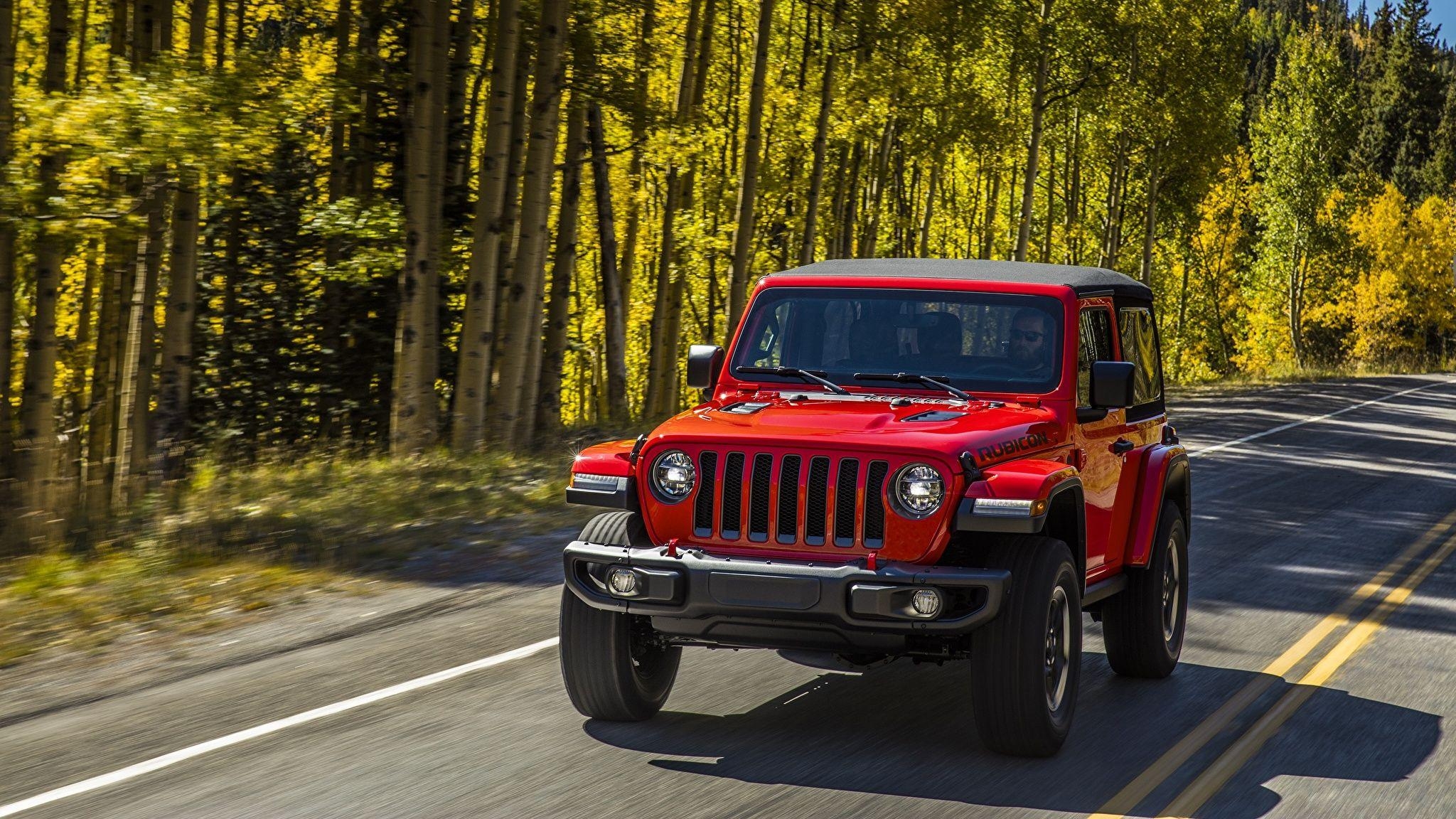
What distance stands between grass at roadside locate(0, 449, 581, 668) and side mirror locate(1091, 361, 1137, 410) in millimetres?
5055

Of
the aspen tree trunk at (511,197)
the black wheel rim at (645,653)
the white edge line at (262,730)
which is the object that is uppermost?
the aspen tree trunk at (511,197)

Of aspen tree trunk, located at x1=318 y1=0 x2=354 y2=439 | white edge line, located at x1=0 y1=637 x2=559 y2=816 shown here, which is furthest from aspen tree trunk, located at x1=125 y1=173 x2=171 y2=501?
white edge line, located at x1=0 y1=637 x2=559 y2=816

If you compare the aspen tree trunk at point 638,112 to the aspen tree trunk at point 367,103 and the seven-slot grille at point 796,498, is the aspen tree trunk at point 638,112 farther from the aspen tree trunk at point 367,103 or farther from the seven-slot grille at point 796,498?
the seven-slot grille at point 796,498

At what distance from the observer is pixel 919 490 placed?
5.67 m

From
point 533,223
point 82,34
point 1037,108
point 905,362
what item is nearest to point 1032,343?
point 905,362

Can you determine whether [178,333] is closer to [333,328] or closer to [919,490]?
[333,328]

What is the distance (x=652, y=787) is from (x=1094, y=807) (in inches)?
65.0

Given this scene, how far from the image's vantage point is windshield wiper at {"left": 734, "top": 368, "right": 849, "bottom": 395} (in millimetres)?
6781

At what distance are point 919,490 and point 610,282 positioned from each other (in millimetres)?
19235

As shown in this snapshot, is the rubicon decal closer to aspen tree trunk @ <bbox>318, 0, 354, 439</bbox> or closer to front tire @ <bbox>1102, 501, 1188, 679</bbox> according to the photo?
front tire @ <bbox>1102, 501, 1188, 679</bbox>

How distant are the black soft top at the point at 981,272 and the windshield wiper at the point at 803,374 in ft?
1.83

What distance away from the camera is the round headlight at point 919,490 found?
223 inches

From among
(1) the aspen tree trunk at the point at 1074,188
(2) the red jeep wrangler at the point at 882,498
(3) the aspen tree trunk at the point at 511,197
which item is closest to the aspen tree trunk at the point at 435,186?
(3) the aspen tree trunk at the point at 511,197

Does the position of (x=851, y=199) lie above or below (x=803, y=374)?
above
